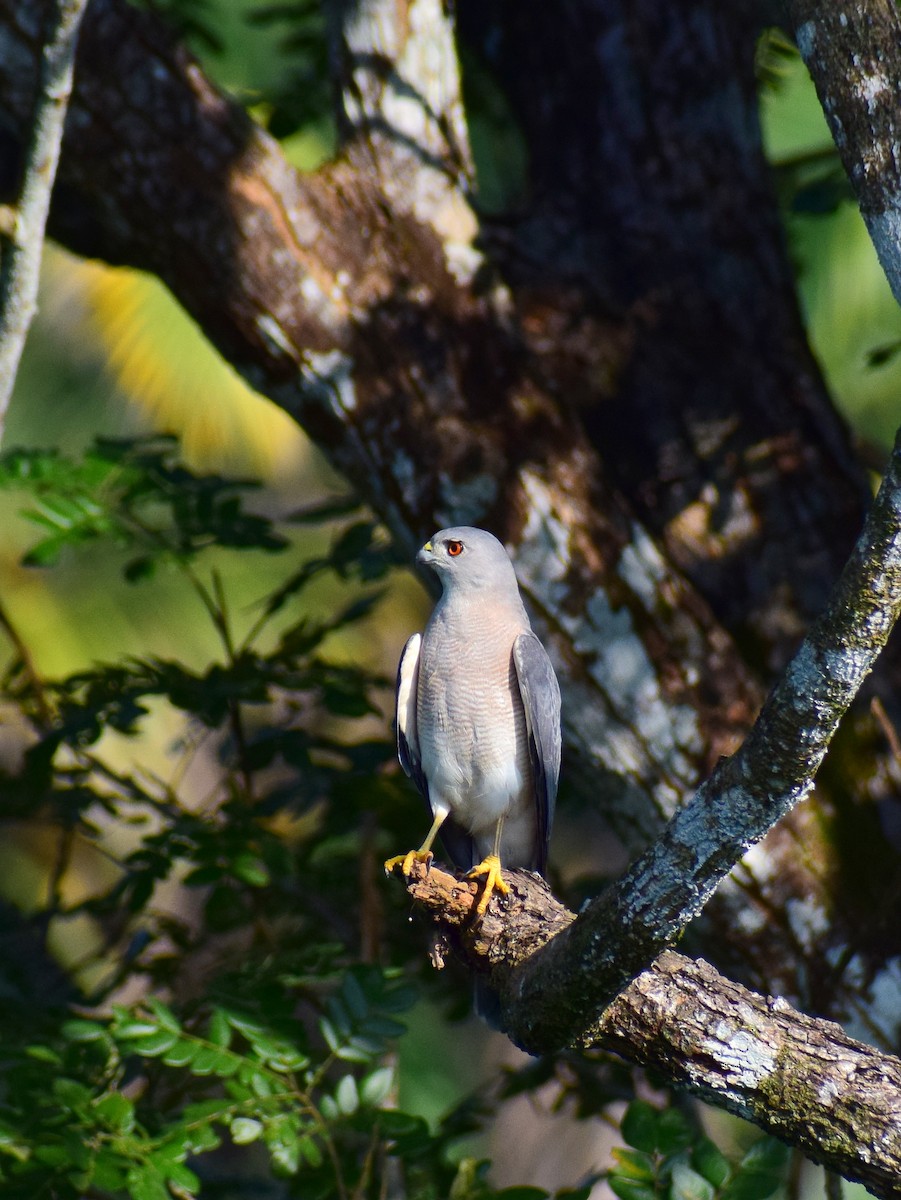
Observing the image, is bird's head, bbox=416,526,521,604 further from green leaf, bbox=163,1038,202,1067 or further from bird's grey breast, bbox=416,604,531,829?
green leaf, bbox=163,1038,202,1067

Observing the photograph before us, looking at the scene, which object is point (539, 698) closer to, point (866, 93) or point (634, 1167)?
point (634, 1167)

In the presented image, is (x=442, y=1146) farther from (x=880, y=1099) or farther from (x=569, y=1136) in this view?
(x=569, y=1136)

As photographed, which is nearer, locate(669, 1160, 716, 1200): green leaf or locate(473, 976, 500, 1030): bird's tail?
locate(669, 1160, 716, 1200): green leaf

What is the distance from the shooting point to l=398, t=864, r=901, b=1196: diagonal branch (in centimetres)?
208

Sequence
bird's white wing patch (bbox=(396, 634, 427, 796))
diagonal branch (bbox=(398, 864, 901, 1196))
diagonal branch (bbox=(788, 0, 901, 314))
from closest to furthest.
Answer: diagonal branch (bbox=(398, 864, 901, 1196)) < diagonal branch (bbox=(788, 0, 901, 314)) < bird's white wing patch (bbox=(396, 634, 427, 796))

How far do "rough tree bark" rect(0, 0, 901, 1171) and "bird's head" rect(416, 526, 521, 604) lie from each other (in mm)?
174

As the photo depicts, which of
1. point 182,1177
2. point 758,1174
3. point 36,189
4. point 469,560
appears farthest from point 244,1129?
point 36,189

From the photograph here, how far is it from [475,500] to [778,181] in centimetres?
273

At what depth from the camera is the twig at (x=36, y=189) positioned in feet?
8.92

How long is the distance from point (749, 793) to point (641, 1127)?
126cm

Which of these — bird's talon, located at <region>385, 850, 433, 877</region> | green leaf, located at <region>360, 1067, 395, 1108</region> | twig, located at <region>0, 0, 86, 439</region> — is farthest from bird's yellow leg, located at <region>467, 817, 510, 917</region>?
twig, located at <region>0, 0, 86, 439</region>

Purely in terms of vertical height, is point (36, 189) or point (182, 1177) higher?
point (36, 189)

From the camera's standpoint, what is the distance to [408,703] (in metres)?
3.72

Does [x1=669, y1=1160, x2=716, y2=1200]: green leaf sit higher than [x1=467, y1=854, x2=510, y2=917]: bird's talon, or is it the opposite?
[x1=467, y1=854, x2=510, y2=917]: bird's talon
